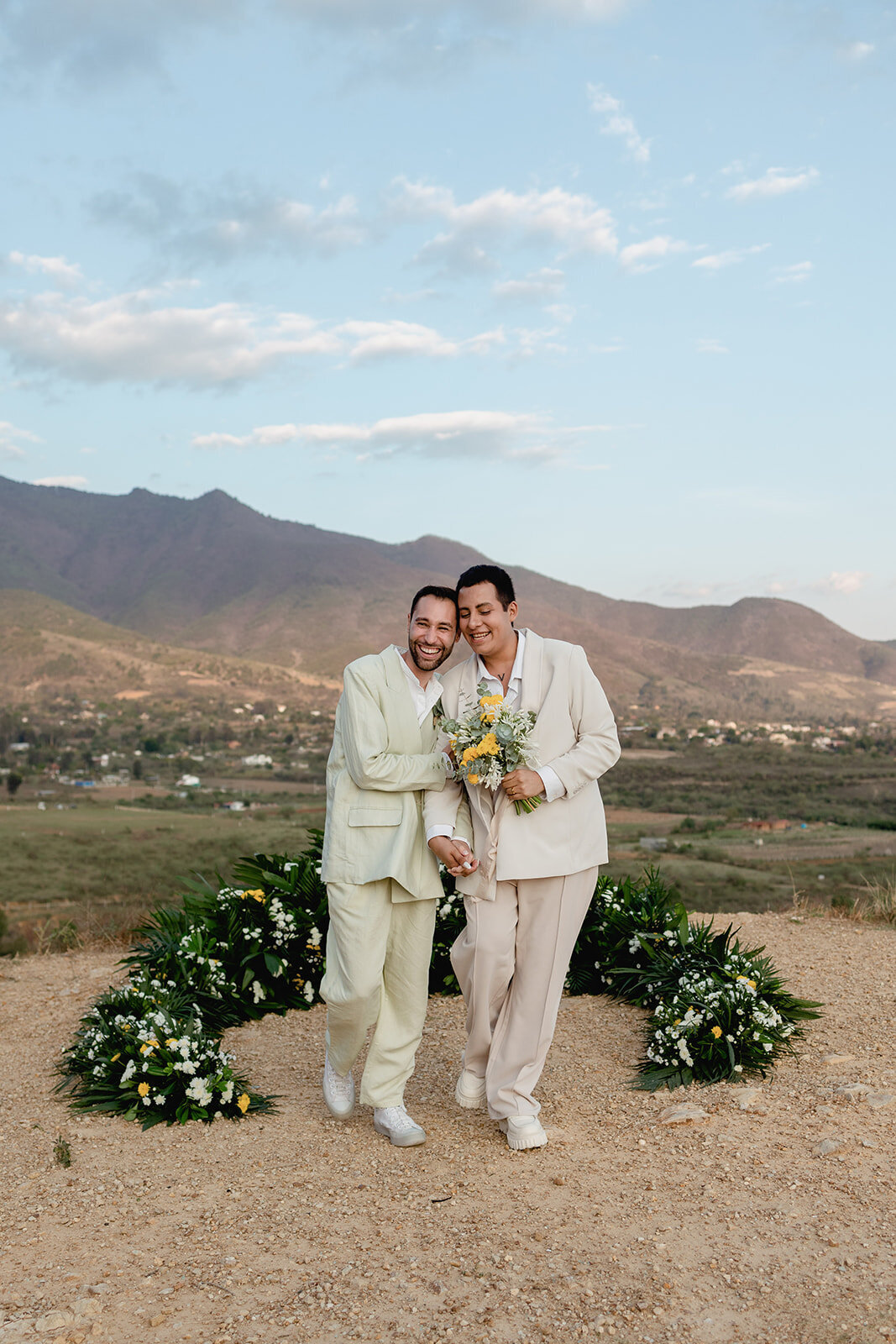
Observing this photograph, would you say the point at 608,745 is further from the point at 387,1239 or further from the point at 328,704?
the point at 328,704

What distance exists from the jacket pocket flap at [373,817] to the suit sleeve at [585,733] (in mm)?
695

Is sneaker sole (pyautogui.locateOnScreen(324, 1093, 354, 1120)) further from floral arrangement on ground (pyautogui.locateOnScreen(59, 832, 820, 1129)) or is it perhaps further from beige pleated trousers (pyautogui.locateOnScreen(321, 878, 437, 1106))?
floral arrangement on ground (pyautogui.locateOnScreen(59, 832, 820, 1129))

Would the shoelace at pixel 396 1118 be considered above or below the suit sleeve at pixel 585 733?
below

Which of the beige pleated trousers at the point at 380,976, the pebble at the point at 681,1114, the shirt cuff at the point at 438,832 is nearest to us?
the shirt cuff at the point at 438,832

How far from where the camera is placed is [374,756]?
13.1 ft

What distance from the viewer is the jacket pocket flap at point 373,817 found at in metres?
4.06

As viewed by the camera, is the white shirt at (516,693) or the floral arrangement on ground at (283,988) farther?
the floral arrangement on ground at (283,988)

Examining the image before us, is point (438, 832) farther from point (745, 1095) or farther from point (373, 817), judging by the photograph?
point (745, 1095)

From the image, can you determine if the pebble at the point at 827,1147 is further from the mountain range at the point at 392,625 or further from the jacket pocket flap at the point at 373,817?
the mountain range at the point at 392,625

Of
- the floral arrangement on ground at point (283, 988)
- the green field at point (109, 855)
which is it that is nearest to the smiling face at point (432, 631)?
the floral arrangement on ground at point (283, 988)

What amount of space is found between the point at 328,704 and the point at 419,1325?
267 feet

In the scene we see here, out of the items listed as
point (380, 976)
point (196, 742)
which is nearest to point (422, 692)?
point (380, 976)

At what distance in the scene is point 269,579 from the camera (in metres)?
171

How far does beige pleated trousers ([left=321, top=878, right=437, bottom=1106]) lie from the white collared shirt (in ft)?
2.43
